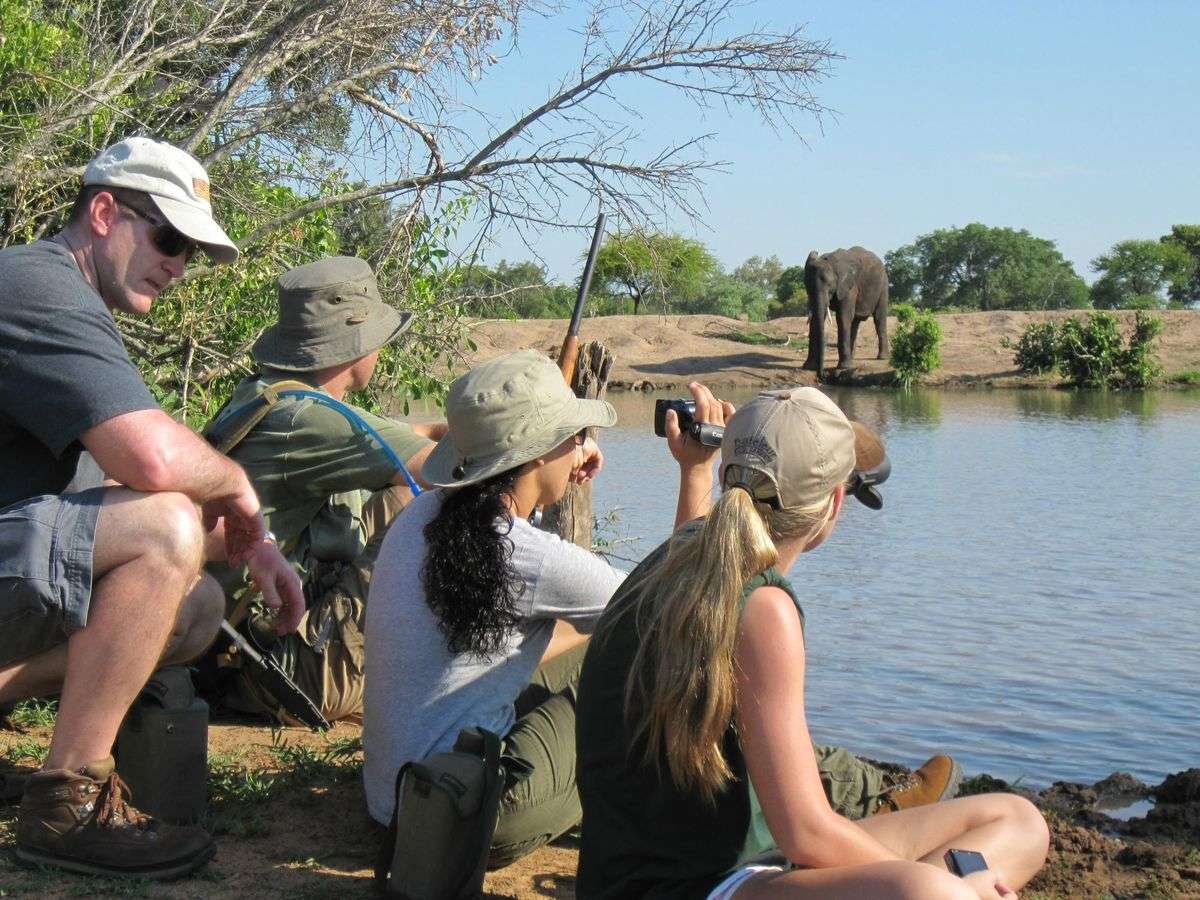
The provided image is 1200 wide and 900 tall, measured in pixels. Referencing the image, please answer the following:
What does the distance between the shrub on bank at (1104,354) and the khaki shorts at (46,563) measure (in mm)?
30484

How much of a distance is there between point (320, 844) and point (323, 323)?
1.62m

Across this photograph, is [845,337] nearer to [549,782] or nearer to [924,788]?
[924,788]

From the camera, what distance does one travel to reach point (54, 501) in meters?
3.05

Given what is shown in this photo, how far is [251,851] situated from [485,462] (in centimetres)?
107

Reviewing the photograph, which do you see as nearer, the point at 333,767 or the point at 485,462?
the point at 485,462

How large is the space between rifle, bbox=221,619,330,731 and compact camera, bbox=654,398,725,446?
1354 mm

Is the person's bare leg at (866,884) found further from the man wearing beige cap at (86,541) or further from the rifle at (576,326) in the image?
the rifle at (576,326)

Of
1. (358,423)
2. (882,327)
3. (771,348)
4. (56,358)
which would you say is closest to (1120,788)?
(358,423)

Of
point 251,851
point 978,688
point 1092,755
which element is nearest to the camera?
point 251,851

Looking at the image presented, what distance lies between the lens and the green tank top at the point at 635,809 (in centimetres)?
246

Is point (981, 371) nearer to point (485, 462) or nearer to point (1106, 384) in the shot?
point (1106, 384)

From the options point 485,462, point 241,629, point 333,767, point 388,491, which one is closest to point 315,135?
point 388,491

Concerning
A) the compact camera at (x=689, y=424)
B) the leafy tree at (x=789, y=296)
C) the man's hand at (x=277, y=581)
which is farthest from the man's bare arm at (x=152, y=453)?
the leafy tree at (x=789, y=296)

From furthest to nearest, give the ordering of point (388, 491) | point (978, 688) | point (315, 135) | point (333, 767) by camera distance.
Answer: point (315, 135), point (978, 688), point (388, 491), point (333, 767)
